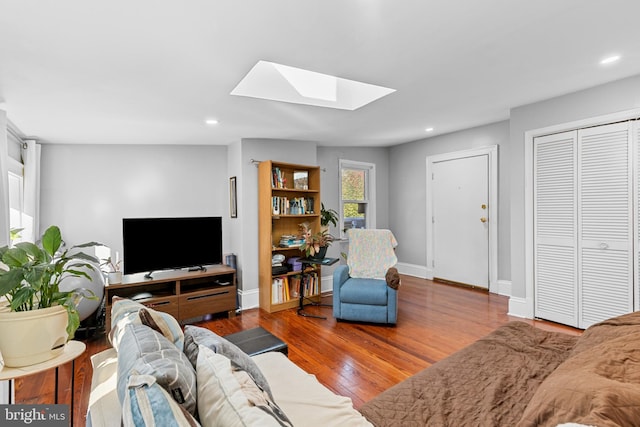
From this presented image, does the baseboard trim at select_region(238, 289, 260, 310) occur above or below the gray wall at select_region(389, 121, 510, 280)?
below

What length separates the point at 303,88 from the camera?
9.59ft

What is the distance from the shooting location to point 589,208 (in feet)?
9.85

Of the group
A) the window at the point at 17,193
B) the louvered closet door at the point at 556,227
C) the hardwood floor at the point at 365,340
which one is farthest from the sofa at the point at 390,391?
the window at the point at 17,193

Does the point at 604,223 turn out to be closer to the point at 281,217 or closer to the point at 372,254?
the point at 372,254

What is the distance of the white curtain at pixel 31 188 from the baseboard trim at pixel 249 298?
246 centimetres

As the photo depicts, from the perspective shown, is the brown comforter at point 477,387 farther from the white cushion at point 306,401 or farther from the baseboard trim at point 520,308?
the baseboard trim at point 520,308

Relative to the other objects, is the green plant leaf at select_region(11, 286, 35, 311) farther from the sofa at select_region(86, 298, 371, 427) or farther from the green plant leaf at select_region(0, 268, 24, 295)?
the sofa at select_region(86, 298, 371, 427)

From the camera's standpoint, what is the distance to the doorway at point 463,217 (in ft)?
14.9

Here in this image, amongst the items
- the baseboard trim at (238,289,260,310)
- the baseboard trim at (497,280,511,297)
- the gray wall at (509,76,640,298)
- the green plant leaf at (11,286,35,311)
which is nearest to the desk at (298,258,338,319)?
the baseboard trim at (238,289,260,310)

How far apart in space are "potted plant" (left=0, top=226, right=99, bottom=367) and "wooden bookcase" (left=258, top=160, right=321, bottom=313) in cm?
258

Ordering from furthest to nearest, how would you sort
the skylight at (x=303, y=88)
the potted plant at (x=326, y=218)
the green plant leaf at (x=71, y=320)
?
1. the potted plant at (x=326, y=218)
2. the skylight at (x=303, y=88)
3. the green plant leaf at (x=71, y=320)

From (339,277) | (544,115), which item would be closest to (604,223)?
(544,115)

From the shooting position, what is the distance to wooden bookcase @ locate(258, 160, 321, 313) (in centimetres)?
399

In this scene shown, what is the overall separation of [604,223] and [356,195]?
11.3ft
